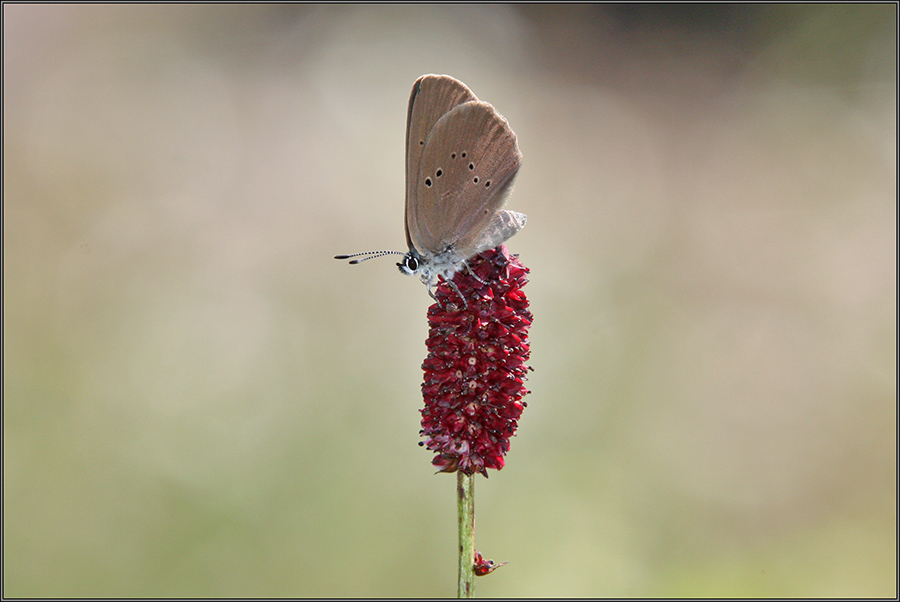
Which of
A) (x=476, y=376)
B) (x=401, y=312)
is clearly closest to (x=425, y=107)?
(x=476, y=376)

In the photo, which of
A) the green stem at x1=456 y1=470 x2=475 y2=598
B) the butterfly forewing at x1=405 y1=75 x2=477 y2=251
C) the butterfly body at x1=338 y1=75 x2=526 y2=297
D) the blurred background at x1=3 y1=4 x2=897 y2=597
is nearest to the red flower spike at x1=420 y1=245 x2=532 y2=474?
the green stem at x1=456 y1=470 x2=475 y2=598

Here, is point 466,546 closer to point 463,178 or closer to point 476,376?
point 476,376

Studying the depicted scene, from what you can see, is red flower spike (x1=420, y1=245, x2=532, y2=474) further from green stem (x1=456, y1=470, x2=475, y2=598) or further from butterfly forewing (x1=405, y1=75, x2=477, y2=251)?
butterfly forewing (x1=405, y1=75, x2=477, y2=251)

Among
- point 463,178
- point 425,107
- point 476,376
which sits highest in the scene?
point 425,107

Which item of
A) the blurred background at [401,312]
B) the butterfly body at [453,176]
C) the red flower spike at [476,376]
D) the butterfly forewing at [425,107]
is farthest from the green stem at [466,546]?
the blurred background at [401,312]

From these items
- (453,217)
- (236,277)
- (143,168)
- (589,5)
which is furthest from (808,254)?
(143,168)

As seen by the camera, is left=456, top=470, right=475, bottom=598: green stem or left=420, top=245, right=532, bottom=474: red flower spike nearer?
left=456, top=470, right=475, bottom=598: green stem

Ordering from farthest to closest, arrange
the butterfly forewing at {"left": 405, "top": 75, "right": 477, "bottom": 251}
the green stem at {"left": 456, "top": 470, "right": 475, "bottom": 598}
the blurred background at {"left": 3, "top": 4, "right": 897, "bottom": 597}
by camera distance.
→ 1. the blurred background at {"left": 3, "top": 4, "right": 897, "bottom": 597}
2. the butterfly forewing at {"left": 405, "top": 75, "right": 477, "bottom": 251}
3. the green stem at {"left": 456, "top": 470, "right": 475, "bottom": 598}
